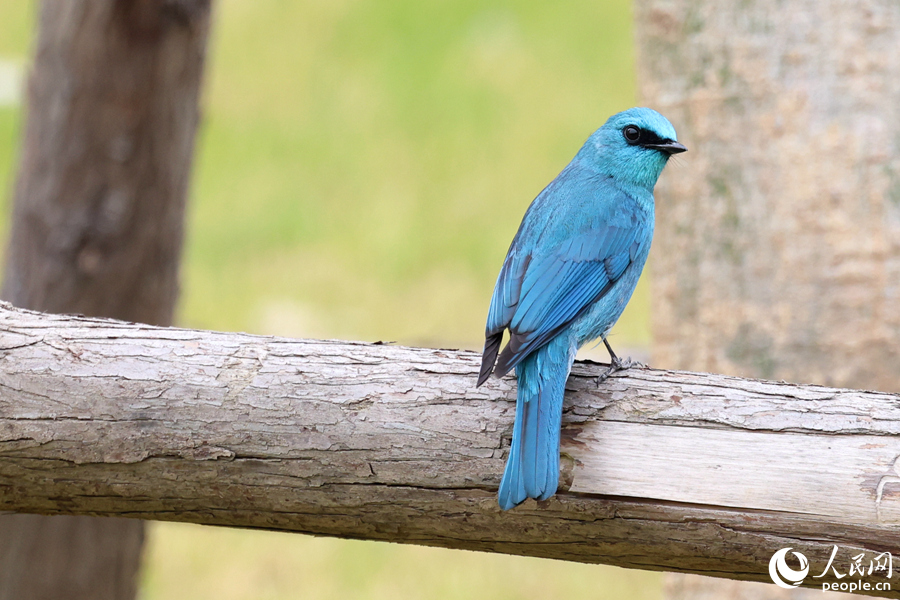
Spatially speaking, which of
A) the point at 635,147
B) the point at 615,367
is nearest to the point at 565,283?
the point at 615,367

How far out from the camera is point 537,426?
234 centimetres

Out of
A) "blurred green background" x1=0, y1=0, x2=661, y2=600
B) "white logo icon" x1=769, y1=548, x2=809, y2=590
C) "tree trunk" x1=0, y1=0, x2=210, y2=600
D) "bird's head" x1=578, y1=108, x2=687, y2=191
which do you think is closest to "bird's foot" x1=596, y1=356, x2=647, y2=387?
"white logo icon" x1=769, y1=548, x2=809, y2=590

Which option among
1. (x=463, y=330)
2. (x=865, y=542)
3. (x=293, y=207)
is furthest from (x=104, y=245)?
(x=293, y=207)

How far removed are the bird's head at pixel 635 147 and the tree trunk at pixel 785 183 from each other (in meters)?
0.88

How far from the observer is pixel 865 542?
7.28 ft

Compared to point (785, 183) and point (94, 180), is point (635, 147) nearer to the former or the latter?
point (785, 183)

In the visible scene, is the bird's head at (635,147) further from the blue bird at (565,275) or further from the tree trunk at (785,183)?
the tree trunk at (785,183)

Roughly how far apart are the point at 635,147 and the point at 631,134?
0.15 ft

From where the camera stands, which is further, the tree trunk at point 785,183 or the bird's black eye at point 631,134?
the tree trunk at point 785,183

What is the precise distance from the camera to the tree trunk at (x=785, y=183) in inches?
149

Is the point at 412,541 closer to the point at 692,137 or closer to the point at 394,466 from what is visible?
the point at 394,466

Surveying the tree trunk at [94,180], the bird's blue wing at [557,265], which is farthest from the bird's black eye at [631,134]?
the tree trunk at [94,180]

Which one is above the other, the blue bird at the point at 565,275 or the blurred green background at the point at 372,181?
the blurred green background at the point at 372,181

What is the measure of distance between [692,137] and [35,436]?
112 inches
